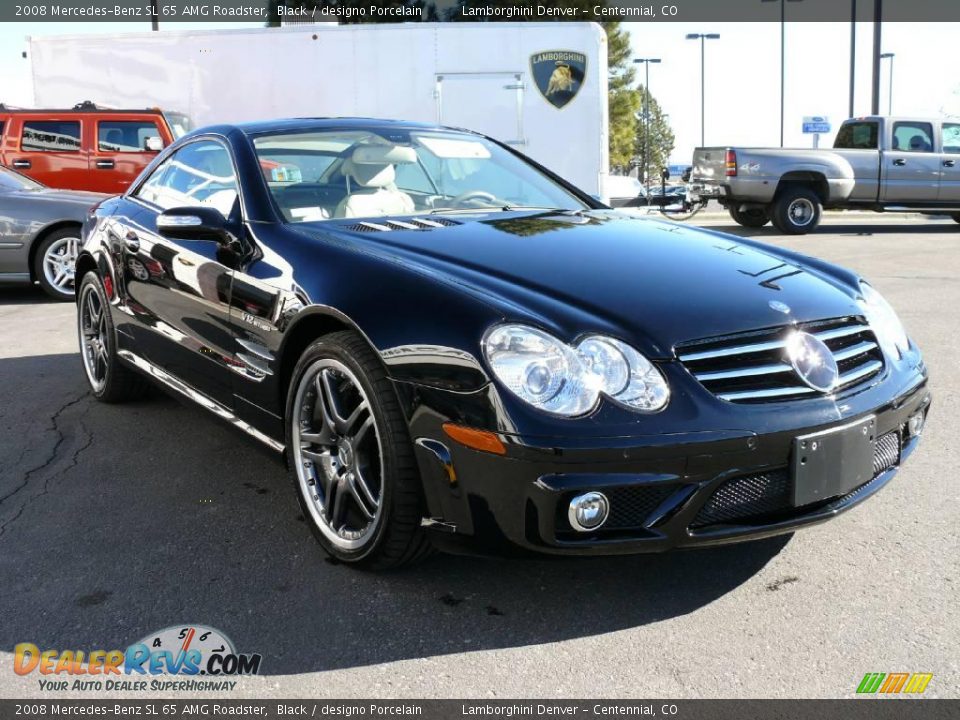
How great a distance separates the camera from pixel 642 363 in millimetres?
2516

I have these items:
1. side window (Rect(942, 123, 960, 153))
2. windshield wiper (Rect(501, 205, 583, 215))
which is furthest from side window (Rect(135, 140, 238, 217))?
side window (Rect(942, 123, 960, 153))

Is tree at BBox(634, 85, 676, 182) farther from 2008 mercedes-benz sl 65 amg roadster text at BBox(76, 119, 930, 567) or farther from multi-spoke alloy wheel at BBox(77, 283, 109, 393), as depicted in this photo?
2008 mercedes-benz sl 65 amg roadster text at BBox(76, 119, 930, 567)

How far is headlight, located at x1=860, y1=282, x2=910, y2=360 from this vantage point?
9.89ft

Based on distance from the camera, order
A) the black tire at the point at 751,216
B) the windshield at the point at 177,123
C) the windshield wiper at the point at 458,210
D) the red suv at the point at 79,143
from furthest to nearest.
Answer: the black tire at the point at 751,216, the windshield at the point at 177,123, the red suv at the point at 79,143, the windshield wiper at the point at 458,210

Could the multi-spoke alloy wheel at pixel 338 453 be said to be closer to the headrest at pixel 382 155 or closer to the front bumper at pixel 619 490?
the front bumper at pixel 619 490

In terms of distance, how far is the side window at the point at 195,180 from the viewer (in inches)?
151

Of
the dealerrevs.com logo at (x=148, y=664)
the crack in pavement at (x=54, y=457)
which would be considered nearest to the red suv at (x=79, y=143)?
the crack in pavement at (x=54, y=457)

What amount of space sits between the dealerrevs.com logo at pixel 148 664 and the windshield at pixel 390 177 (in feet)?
5.08

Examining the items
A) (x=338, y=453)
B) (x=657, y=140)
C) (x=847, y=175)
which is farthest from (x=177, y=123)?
(x=657, y=140)

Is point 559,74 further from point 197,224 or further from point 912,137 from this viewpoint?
point 197,224

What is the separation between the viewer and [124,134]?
1238cm

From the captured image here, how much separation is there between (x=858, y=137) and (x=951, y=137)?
142cm
